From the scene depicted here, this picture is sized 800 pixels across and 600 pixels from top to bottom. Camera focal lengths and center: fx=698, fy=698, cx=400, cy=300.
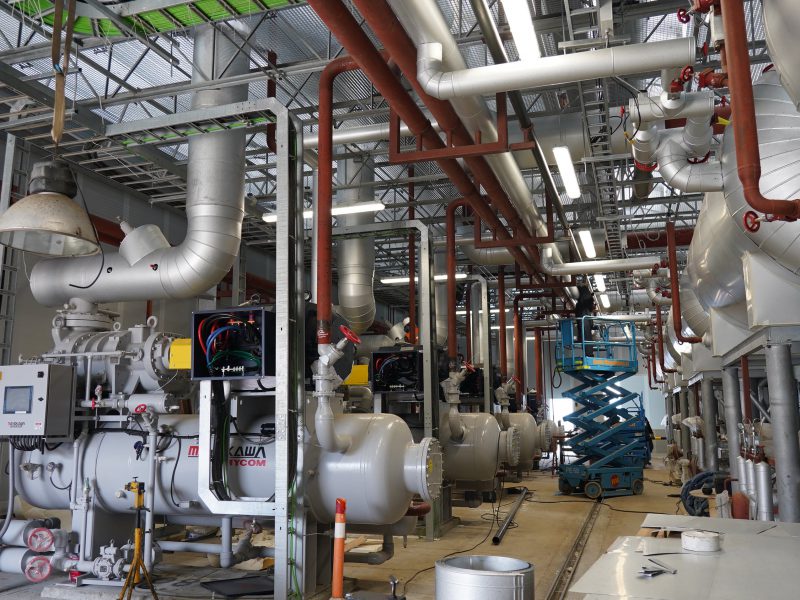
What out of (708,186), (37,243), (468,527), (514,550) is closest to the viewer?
(708,186)

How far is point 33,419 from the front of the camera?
589 centimetres

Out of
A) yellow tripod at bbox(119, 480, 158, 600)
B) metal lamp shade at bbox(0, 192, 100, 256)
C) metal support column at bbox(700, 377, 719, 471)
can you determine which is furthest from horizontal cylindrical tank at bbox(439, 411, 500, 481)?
metal lamp shade at bbox(0, 192, 100, 256)

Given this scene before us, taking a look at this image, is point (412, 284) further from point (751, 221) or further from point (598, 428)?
point (751, 221)

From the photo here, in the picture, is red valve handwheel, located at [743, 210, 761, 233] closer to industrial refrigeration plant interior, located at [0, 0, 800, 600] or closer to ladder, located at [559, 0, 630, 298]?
A: industrial refrigeration plant interior, located at [0, 0, 800, 600]

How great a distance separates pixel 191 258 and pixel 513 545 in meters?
4.82

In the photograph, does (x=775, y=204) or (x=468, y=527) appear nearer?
(x=775, y=204)

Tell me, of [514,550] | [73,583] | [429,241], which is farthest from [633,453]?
[73,583]

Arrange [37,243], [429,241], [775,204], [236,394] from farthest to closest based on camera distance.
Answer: [429,241]
[37,243]
[236,394]
[775,204]

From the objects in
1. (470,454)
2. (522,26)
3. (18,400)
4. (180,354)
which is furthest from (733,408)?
(18,400)

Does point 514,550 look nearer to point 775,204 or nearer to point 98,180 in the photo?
point 775,204

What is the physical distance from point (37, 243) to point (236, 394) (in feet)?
9.08

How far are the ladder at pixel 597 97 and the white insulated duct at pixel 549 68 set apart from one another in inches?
35.3

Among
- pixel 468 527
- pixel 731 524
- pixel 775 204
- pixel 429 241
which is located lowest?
pixel 468 527

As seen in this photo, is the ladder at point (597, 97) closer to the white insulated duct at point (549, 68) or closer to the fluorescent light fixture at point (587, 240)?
the fluorescent light fixture at point (587, 240)
